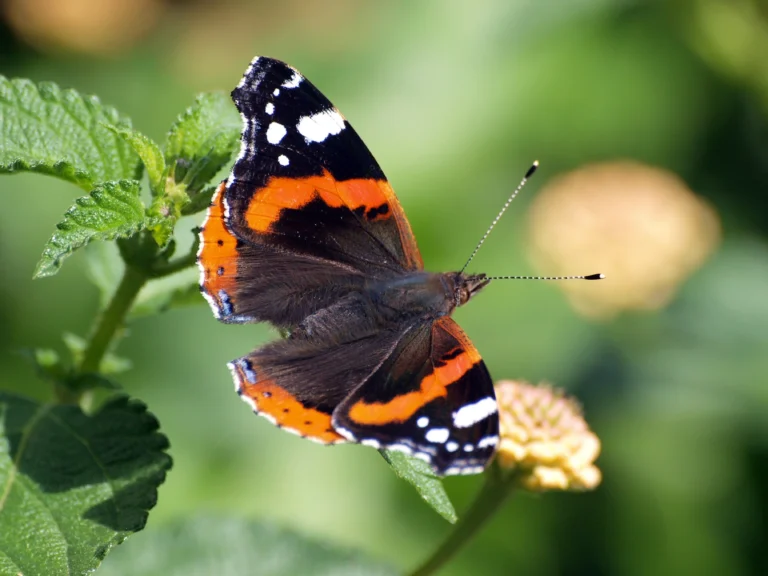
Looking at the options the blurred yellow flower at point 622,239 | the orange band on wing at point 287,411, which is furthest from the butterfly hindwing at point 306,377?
the blurred yellow flower at point 622,239

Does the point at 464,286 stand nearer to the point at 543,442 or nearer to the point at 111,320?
the point at 543,442

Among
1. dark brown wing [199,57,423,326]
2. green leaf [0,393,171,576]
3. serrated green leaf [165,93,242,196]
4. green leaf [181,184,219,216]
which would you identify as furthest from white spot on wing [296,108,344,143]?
green leaf [0,393,171,576]

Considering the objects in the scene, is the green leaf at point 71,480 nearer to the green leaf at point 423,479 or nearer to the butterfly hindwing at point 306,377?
the butterfly hindwing at point 306,377

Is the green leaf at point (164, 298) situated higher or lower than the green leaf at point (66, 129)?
lower

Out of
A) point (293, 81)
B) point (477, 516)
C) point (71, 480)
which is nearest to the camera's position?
point (71, 480)

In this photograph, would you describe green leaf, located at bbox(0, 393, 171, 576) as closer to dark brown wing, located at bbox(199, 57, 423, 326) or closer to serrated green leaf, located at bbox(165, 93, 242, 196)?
dark brown wing, located at bbox(199, 57, 423, 326)

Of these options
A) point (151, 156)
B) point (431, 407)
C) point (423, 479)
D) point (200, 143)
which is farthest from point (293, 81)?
point (423, 479)

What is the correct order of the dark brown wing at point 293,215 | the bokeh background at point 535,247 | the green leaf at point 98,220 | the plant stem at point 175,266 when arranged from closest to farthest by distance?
1. the green leaf at point 98,220
2. the plant stem at point 175,266
3. the dark brown wing at point 293,215
4. the bokeh background at point 535,247

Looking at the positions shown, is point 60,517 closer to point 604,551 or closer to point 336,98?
point 604,551
